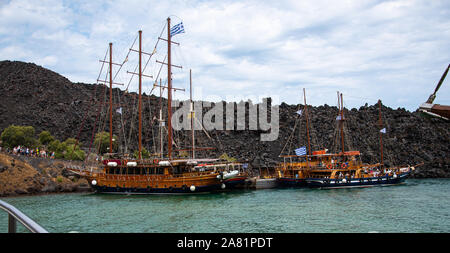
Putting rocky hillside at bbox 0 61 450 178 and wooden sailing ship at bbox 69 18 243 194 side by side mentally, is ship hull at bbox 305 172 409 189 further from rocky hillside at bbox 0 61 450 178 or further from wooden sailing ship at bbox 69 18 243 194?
rocky hillside at bbox 0 61 450 178

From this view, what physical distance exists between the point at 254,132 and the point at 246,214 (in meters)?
72.2


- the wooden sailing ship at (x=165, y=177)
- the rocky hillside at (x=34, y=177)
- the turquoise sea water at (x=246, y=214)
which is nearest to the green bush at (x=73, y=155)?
the rocky hillside at (x=34, y=177)

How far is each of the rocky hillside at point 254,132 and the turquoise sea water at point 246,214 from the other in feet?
99.5

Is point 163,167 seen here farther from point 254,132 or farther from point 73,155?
point 254,132

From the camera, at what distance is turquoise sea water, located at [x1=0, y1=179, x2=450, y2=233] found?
78.4ft

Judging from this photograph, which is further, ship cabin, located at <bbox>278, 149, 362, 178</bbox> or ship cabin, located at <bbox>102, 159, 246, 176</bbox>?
ship cabin, located at <bbox>278, 149, 362, 178</bbox>

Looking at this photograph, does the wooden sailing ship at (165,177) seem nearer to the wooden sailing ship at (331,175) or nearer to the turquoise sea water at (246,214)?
the turquoise sea water at (246,214)

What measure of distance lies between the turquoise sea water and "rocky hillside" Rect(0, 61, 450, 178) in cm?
3034

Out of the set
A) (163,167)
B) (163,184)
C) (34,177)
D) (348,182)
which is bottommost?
(348,182)

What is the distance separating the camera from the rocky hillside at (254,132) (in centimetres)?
8562

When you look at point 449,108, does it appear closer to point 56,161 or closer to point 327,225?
point 327,225

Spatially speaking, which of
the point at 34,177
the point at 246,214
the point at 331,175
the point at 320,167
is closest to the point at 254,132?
the point at 320,167

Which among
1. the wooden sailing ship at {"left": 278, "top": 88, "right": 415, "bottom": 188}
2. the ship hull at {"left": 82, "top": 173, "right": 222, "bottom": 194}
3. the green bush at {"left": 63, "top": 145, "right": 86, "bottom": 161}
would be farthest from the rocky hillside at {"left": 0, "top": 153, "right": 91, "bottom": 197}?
the wooden sailing ship at {"left": 278, "top": 88, "right": 415, "bottom": 188}

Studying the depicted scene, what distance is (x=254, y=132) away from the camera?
101m
